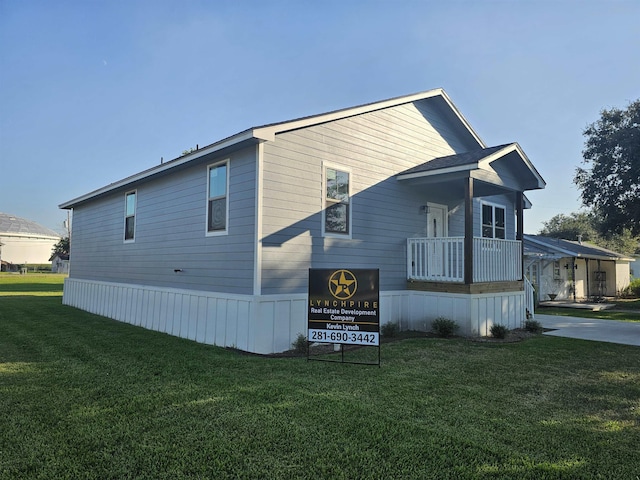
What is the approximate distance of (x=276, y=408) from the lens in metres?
4.26

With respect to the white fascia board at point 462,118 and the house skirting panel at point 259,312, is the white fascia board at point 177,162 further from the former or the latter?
the white fascia board at point 462,118

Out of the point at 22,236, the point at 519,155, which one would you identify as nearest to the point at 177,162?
the point at 519,155

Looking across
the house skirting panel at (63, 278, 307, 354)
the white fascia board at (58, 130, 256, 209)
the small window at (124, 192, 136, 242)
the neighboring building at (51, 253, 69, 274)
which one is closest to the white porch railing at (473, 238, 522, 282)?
the house skirting panel at (63, 278, 307, 354)

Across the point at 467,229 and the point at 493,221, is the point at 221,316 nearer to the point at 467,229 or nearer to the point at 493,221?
the point at 467,229

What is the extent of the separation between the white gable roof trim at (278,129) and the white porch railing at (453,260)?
3.19 meters

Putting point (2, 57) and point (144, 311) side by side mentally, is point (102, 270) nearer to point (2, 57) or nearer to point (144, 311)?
point (144, 311)

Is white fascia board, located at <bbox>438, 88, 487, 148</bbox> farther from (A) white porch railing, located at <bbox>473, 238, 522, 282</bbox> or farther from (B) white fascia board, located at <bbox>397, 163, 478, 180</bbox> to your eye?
(A) white porch railing, located at <bbox>473, 238, 522, 282</bbox>

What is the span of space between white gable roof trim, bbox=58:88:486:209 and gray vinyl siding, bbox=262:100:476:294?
167 millimetres

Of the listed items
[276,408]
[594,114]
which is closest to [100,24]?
[276,408]

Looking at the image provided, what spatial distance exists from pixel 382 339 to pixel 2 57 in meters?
15.0

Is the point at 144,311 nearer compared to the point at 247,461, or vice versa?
the point at 247,461

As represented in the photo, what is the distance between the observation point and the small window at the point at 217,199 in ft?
27.2

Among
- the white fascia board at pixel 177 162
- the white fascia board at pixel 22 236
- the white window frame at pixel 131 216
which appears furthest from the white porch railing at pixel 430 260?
the white fascia board at pixel 22 236

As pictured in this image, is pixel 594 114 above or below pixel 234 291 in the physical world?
above
